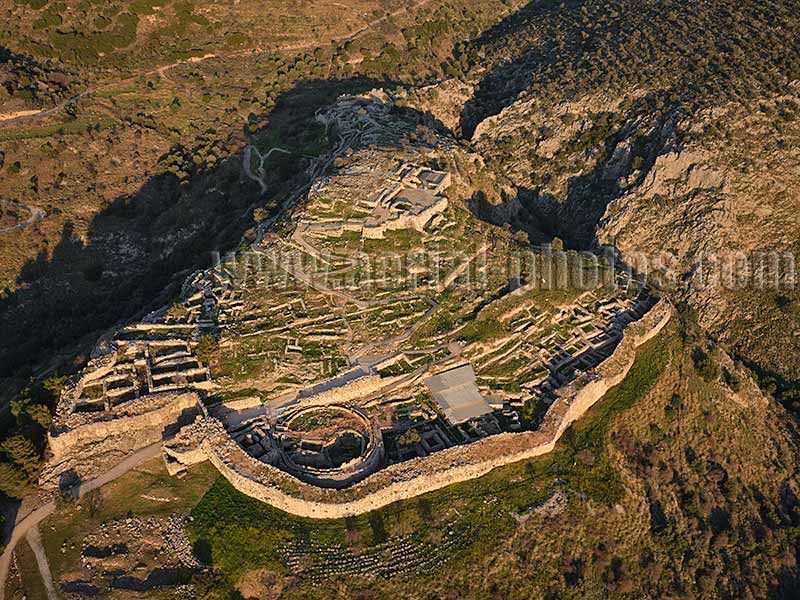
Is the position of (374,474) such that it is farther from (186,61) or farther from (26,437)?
(186,61)

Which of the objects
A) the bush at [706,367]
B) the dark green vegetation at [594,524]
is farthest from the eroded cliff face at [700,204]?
the dark green vegetation at [594,524]

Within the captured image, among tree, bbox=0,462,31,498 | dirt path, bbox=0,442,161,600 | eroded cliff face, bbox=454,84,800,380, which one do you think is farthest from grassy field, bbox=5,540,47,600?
eroded cliff face, bbox=454,84,800,380

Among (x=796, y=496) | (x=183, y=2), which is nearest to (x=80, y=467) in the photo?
(x=796, y=496)

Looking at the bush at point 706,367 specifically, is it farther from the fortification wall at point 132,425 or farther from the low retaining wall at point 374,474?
the fortification wall at point 132,425

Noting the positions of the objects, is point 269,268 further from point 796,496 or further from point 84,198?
point 796,496

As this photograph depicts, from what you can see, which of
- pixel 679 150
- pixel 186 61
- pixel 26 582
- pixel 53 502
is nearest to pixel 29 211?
pixel 186 61

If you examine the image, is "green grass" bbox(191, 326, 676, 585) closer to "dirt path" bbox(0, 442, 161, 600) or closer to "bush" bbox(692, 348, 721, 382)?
"dirt path" bbox(0, 442, 161, 600)
